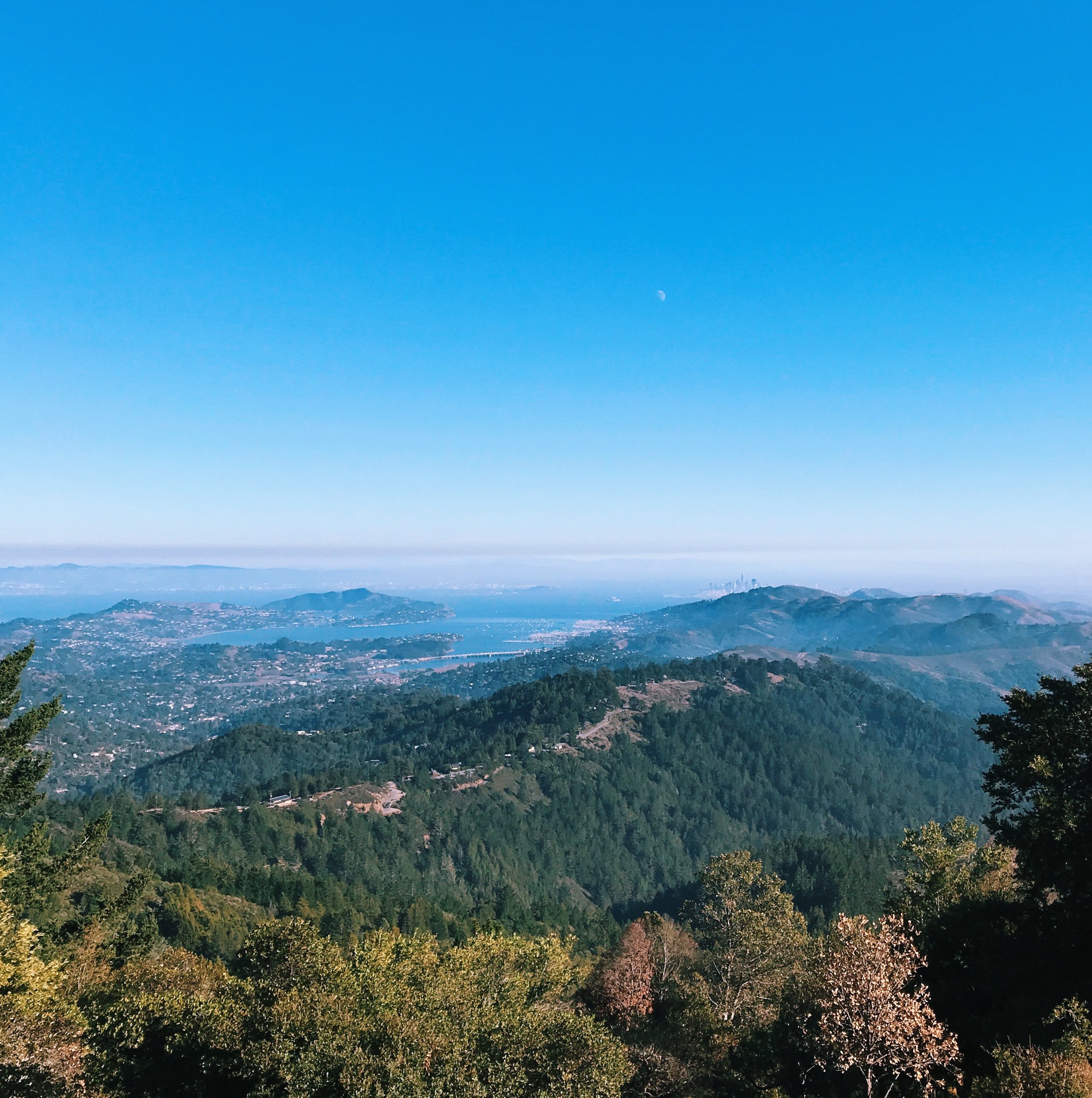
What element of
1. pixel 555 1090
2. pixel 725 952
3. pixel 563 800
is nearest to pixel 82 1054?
pixel 555 1090

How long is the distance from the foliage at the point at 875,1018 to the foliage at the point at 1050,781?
7046 millimetres

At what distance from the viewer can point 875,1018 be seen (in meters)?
17.9

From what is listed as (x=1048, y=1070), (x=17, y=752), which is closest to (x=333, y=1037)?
(x=1048, y=1070)

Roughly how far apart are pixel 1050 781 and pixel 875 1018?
11679 mm

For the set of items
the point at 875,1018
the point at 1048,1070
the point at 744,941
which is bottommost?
the point at 744,941

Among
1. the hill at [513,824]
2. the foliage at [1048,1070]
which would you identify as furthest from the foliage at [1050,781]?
the hill at [513,824]

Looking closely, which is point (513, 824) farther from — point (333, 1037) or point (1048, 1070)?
point (1048, 1070)

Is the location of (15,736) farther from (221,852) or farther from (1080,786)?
(221,852)

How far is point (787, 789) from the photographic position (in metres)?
190

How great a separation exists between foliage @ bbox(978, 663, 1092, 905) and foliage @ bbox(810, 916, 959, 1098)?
7.05 metres

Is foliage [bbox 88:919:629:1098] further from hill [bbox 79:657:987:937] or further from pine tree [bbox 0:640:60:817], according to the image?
hill [bbox 79:657:987:937]

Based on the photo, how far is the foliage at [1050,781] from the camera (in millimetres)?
22047

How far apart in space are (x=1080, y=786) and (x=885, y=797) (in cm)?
19579

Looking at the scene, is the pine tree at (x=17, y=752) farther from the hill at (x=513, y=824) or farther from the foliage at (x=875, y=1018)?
the hill at (x=513, y=824)
